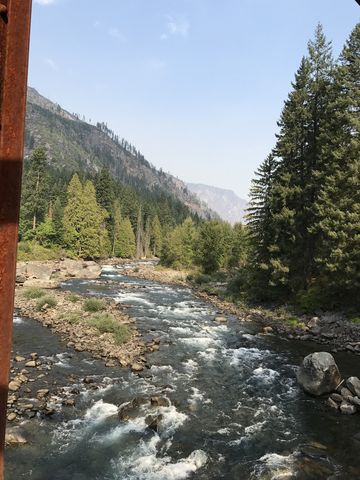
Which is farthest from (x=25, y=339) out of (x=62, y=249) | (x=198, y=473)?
(x=62, y=249)

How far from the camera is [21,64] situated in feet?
5.82

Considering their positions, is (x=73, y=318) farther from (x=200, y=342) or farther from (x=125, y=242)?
(x=125, y=242)

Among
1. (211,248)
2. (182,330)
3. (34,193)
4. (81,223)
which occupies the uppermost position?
(34,193)

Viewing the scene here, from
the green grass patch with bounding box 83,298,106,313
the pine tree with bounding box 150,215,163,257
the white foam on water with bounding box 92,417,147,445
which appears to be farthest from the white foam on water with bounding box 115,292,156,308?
the pine tree with bounding box 150,215,163,257

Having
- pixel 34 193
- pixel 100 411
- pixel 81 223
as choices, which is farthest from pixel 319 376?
pixel 34 193

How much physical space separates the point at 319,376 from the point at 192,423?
19.1 feet

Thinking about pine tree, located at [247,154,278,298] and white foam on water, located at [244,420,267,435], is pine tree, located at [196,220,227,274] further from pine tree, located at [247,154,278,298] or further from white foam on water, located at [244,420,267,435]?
white foam on water, located at [244,420,267,435]

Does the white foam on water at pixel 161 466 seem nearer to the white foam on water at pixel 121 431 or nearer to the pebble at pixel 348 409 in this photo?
the white foam on water at pixel 121 431

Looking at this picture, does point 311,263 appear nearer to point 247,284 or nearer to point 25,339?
point 247,284

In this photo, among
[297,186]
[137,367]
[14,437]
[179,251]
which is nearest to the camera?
[14,437]

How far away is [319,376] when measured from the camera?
14562mm

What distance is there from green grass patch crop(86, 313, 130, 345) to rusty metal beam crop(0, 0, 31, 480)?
17788 mm

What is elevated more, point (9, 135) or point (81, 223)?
point (81, 223)

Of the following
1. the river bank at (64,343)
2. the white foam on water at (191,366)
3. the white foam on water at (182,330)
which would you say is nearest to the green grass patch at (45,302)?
the river bank at (64,343)
